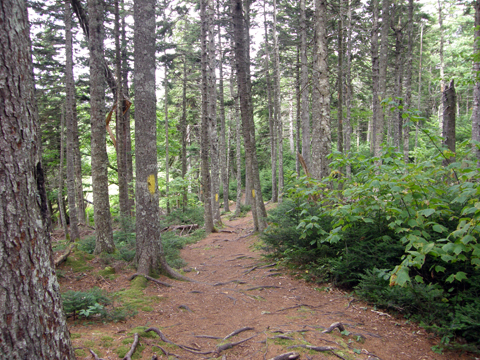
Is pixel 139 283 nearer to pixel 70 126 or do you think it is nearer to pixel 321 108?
pixel 321 108

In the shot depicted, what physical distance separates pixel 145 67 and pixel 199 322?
5318 millimetres

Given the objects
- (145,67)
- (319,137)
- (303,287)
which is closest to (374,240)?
(303,287)

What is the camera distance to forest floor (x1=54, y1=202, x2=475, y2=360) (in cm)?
325

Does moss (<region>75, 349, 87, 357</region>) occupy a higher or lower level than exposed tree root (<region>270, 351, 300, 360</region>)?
higher

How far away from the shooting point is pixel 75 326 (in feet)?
12.3

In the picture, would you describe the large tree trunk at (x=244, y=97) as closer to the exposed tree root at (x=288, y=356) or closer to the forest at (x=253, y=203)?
the forest at (x=253, y=203)

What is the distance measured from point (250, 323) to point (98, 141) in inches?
234

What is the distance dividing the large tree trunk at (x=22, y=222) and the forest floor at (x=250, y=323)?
954 millimetres

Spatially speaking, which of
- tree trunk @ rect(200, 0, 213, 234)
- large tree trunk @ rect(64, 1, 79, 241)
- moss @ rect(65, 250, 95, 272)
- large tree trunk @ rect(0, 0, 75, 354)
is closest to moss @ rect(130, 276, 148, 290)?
moss @ rect(65, 250, 95, 272)

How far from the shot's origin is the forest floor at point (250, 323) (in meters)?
3.25

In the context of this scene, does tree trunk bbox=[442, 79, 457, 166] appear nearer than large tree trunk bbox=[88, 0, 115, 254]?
Yes

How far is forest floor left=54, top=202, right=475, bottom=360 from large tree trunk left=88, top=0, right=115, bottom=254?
700mm

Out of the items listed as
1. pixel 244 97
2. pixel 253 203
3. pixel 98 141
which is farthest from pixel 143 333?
pixel 244 97

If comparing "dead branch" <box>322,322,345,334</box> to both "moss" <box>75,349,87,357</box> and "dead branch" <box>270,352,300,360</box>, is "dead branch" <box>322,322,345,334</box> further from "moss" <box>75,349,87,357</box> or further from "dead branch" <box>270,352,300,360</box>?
"moss" <box>75,349,87,357</box>
